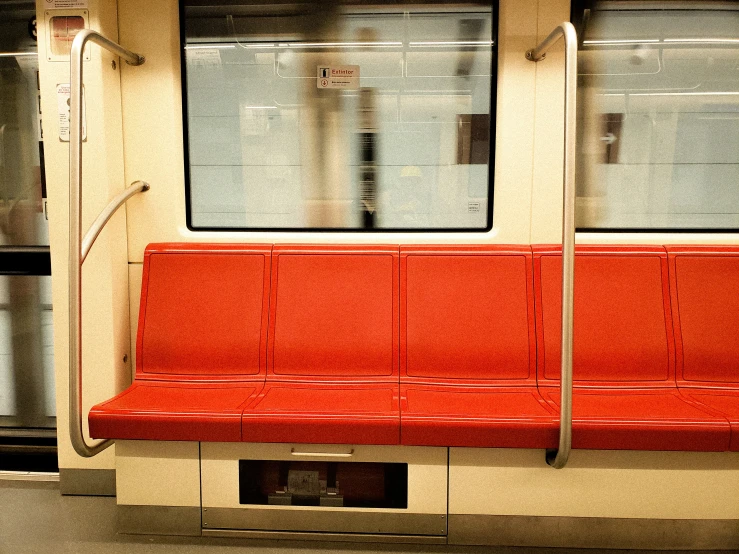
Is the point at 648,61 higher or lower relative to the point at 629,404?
higher

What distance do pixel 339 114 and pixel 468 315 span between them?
1.17 metres

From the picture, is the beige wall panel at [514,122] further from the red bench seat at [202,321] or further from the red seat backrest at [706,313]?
the red bench seat at [202,321]

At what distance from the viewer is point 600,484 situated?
1.95 m

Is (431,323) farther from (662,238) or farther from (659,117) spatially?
(659,117)

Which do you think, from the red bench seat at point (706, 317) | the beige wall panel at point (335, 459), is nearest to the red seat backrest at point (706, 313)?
the red bench seat at point (706, 317)

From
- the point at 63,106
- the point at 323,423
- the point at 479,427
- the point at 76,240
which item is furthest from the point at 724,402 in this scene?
the point at 63,106

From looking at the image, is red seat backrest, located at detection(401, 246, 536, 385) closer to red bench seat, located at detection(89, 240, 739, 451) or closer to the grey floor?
red bench seat, located at detection(89, 240, 739, 451)

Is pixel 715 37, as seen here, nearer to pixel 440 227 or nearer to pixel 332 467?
pixel 440 227

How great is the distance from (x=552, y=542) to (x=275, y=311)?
1508mm

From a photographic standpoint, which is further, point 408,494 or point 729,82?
point 729,82

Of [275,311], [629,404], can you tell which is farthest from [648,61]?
[275,311]

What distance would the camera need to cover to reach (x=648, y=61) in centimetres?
245

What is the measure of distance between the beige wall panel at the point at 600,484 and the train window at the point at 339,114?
44.9 inches

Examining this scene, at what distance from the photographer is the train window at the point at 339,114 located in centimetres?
247
